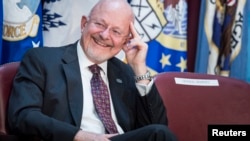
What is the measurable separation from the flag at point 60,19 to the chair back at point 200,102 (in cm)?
56

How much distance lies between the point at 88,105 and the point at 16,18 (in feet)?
2.05

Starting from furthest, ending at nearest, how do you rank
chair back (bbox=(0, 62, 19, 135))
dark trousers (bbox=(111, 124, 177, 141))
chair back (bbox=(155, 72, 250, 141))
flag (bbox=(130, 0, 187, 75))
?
flag (bbox=(130, 0, 187, 75)), chair back (bbox=(155, 72, 250, 141)), chair back (bbox=(0, 62, 19, 135)), dark trousers (bbox=(111, 124, 177, 141))

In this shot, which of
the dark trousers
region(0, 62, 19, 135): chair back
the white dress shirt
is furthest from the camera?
the white dress shirt

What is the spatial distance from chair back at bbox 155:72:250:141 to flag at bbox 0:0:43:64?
66cm

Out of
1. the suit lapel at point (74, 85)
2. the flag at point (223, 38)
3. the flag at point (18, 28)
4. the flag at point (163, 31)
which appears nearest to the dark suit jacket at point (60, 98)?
Result: the suit lapel at point (74, 85)

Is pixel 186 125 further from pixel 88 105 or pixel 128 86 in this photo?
pixel 88 105

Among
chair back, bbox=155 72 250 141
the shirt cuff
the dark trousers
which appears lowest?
chair back, bbox=155 72 250 141

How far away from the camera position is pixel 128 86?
1.87m

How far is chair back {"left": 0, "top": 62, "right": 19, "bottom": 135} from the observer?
1.59 metres

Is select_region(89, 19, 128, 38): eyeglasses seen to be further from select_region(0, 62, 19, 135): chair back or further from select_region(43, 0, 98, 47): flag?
select_region(43, 0, 98, 47): flag

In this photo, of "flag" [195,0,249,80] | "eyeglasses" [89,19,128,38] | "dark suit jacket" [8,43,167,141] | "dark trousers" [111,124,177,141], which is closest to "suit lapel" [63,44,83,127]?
"dark suit jacket" [8,43,167,141]

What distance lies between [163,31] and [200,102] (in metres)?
0.57

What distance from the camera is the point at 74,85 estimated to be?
1.69m

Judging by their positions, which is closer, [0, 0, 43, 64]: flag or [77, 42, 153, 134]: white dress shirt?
[77, 42, 153, 134]: white dress shirt
